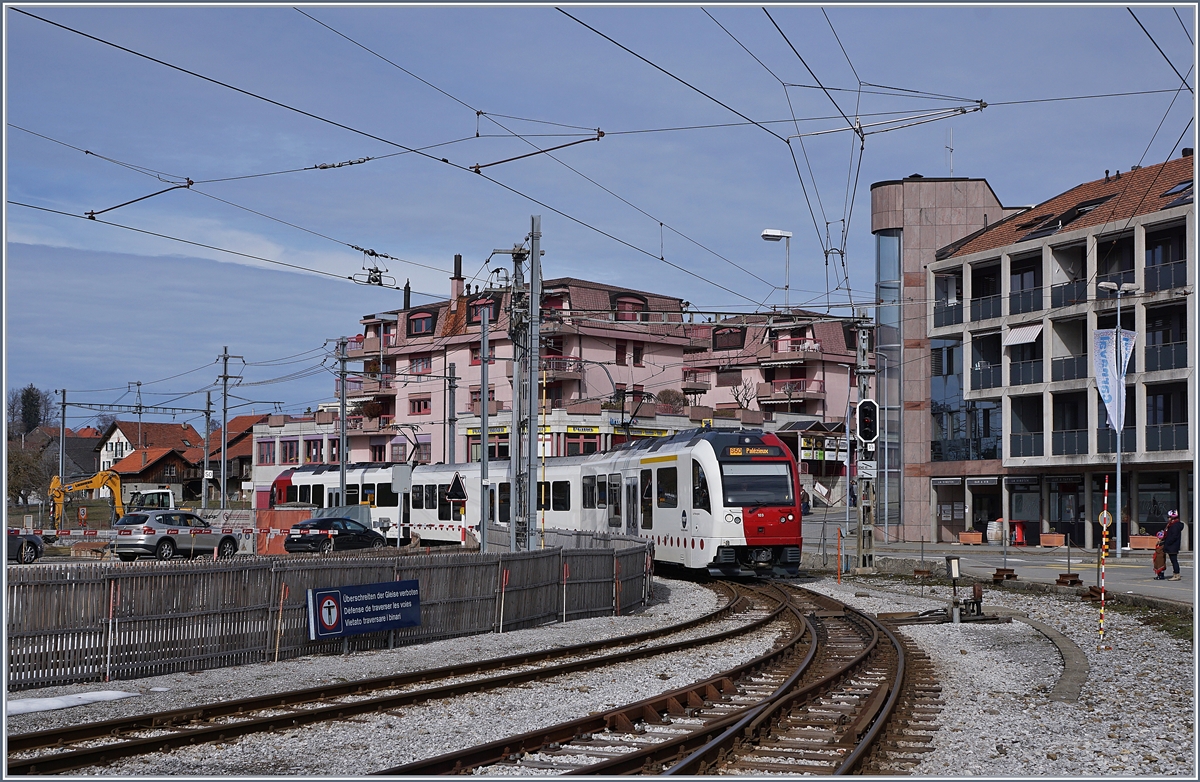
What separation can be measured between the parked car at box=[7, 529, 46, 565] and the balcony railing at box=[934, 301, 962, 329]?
34991mm

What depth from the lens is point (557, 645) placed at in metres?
17.8

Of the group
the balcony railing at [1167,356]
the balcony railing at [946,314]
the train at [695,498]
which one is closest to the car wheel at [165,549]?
the train at [695,498]

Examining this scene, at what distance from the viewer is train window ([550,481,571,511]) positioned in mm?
37719

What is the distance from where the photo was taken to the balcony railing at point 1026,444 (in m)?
47.6

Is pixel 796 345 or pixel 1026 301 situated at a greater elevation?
pixel 796 345

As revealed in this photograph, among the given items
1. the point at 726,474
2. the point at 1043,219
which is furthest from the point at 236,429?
the point at 726,474

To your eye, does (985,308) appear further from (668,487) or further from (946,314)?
(668,487)

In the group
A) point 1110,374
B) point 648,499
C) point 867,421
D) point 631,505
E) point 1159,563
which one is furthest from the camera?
point 1110,374

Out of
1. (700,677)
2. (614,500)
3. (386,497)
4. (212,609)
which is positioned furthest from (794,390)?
A: (212,609)

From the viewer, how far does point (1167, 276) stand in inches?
1670

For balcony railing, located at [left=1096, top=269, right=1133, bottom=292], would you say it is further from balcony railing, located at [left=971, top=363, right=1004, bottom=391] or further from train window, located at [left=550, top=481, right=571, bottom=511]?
train window, located at [left=550, top=481, right=571, bottom=511]

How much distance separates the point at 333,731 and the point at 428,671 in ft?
10.4

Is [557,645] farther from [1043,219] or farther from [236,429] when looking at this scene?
[236,429]

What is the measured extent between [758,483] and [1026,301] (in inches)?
970
